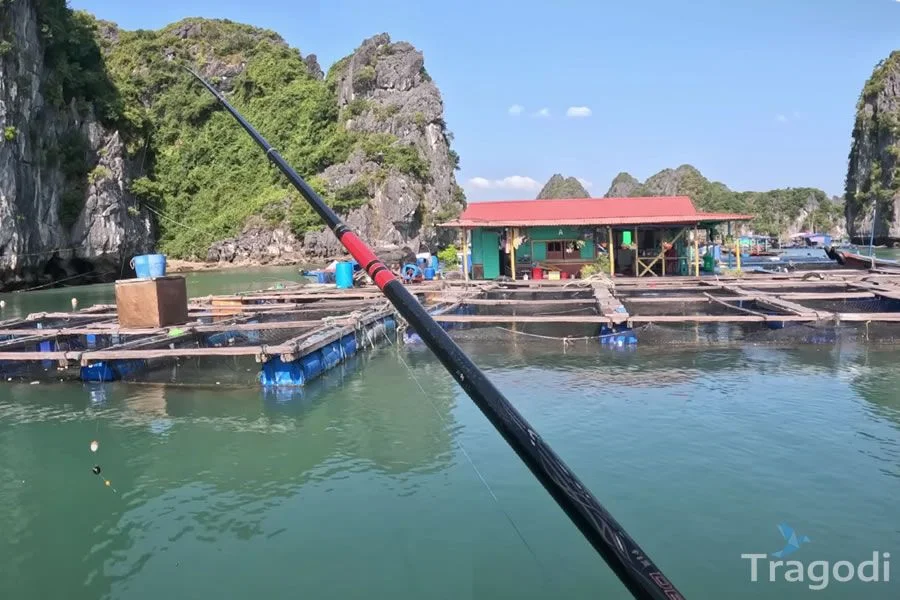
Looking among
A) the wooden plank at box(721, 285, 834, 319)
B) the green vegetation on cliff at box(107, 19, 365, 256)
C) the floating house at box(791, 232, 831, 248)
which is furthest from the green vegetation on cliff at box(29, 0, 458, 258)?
the floating house at box(791, 232, 831, 248)

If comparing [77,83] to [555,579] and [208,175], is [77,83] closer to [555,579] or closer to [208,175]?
[208,175]

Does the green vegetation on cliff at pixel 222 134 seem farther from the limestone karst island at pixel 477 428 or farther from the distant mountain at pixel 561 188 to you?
the distant mountain at pixel 561 188

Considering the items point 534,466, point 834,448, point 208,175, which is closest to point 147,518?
point 534,466

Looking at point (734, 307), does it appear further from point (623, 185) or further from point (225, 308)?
point (623, 185)

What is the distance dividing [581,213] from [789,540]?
2081 centimetres

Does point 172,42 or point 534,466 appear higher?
point 172,42

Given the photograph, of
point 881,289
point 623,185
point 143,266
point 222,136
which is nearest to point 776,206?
point 623,185

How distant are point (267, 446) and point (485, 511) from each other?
3.54 metres

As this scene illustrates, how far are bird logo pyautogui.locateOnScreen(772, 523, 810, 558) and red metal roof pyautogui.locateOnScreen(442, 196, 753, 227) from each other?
58.8 feet

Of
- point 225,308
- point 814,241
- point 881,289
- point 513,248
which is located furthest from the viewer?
point 814,241

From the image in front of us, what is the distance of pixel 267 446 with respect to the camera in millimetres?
8789

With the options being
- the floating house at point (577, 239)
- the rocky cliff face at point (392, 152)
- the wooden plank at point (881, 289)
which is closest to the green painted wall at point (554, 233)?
the floating house at point (577, 239)

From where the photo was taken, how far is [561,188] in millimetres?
177625

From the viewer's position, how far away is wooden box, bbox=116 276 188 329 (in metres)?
12.6
